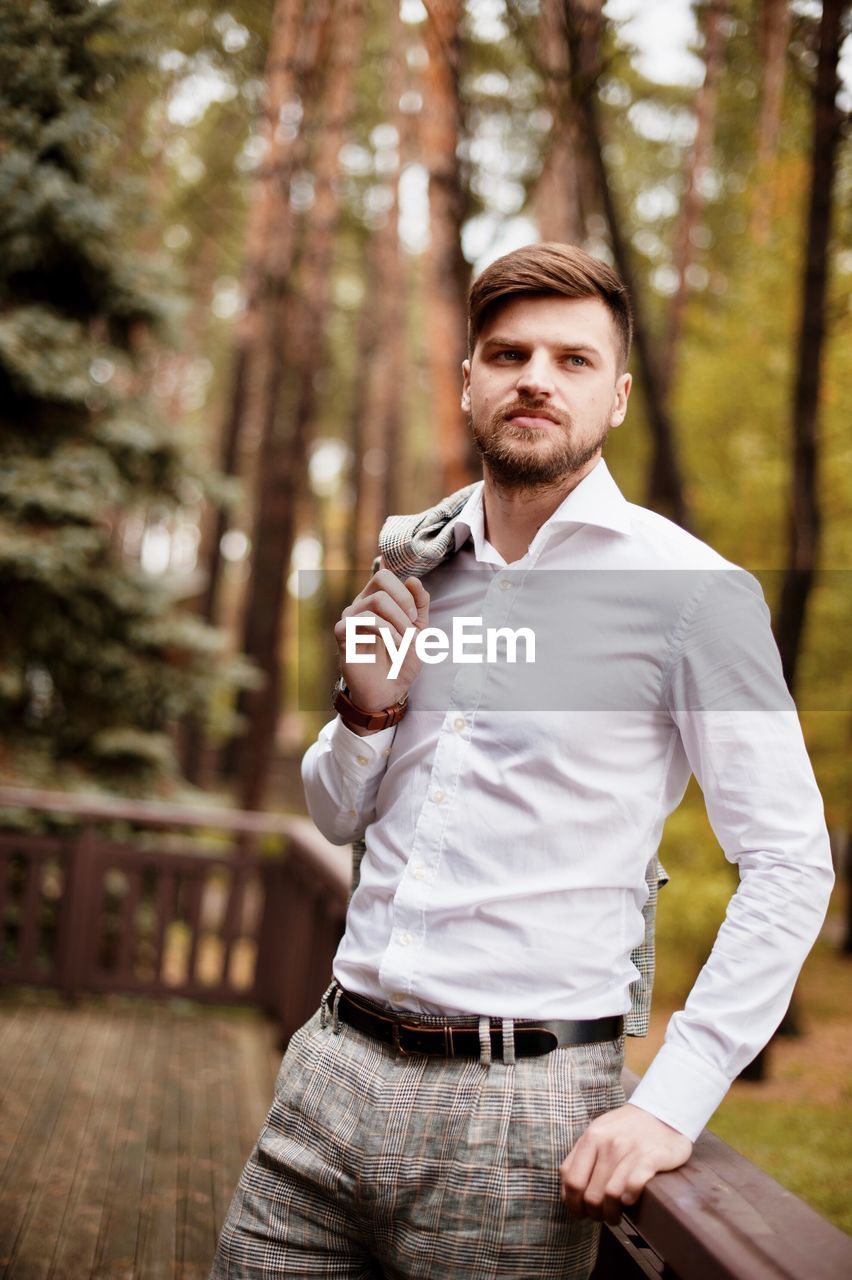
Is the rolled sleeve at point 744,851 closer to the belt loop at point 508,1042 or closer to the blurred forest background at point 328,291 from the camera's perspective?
the belt loop at point 508,1042

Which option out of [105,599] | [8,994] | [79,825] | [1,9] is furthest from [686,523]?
[1,9]

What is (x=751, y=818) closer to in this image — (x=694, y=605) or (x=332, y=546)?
(x=694, y=605)

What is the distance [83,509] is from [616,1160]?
5.21 metres

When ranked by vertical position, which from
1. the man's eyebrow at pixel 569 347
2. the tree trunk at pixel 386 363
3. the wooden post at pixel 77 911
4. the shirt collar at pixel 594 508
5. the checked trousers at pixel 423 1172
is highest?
the tree trunk at pixel 386 363

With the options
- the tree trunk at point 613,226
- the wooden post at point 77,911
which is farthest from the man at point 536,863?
the wooden post at point 77,911

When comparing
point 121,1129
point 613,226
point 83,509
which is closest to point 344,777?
point 121,1129

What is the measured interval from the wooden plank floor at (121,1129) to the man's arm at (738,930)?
7.09 ft

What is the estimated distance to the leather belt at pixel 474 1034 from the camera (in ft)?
4.50

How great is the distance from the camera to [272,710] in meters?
10.9

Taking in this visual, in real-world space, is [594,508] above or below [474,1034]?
above

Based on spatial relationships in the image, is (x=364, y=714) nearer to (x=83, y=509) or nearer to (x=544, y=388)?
(x=544, y=388)

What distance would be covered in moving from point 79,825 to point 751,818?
5.21 metres

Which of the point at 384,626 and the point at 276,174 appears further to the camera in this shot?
the point at 276,174

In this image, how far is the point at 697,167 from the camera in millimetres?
8367
